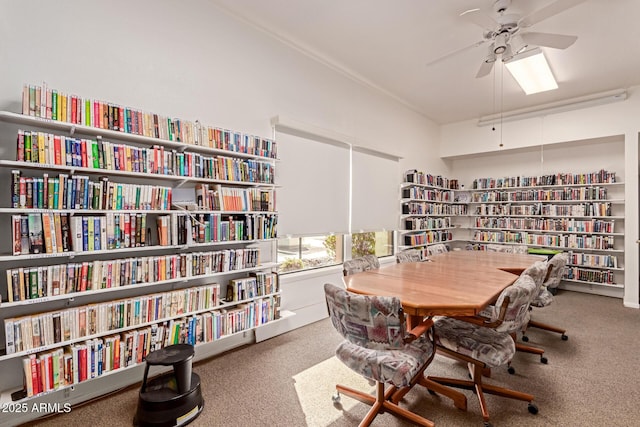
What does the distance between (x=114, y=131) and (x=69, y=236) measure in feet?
2.62

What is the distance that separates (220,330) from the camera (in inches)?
111

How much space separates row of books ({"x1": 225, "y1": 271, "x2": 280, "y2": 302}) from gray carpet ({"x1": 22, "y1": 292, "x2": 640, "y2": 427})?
559 mm

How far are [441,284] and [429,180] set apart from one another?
407cm

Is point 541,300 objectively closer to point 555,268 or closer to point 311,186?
point 555,268

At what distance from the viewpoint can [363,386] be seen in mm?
2459

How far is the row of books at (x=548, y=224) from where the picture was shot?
525cm

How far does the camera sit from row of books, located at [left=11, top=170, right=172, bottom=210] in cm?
192

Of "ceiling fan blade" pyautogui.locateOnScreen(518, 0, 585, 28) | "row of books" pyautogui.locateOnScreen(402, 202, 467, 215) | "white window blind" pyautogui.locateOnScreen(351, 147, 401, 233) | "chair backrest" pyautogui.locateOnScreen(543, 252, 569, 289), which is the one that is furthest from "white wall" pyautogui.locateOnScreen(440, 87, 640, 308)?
"ceiling fan blade" pyautogui.locateOnScreen(518, 0, 585, 28)

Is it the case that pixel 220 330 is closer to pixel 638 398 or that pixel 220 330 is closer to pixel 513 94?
pixel 638 398

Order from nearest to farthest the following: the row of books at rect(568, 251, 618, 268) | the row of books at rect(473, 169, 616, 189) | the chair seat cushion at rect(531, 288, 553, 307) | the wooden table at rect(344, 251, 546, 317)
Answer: the wooden table at rect(344, 251, 546, 317) < the chair seat cushion at rect(531, 288, 553, 307) < the row of books at rect(568, 251, 618, 268) < the row of books at rect(473, 169, 616, 189)

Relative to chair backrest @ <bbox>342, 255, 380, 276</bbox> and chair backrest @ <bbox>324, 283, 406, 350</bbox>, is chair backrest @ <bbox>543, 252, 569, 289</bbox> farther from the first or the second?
chair backrest @ <bbox>324, 283, 406, 350</bbox>

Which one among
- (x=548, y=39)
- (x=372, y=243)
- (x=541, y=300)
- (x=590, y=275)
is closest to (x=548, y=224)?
(x=590, y=275)

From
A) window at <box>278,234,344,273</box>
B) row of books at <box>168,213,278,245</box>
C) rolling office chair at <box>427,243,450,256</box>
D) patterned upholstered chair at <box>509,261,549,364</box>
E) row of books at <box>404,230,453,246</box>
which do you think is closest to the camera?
patterned upholstered chair at <box>509,261,549,364</box>

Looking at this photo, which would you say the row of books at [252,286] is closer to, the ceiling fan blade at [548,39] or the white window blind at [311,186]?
the white window blind at [311,186]
